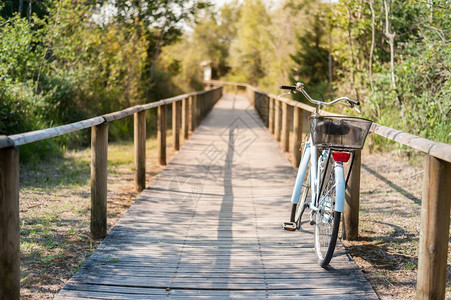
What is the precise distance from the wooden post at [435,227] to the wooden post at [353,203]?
4.54ft

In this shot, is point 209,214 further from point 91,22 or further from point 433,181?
point 91,22

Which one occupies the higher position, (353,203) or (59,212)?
(353,203)

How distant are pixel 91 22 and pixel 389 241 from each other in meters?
9.97

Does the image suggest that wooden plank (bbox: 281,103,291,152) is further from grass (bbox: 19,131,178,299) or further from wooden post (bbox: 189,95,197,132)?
wooden post (bbox: 189,95,197,132)

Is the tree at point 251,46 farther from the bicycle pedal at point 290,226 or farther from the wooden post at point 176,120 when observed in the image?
the bicycle pedal at point 290,226

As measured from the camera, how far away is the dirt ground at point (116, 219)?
3672mm

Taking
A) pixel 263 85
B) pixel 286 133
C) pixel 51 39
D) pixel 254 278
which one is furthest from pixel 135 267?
pixel 263 85

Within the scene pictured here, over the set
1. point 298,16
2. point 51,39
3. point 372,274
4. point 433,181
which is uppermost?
point 298,16

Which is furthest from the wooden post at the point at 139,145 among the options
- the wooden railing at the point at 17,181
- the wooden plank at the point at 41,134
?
the wooden plank at the point at 41,134

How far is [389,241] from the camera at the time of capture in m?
4.57

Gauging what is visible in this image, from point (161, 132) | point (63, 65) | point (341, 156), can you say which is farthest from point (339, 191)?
point (63, 65)

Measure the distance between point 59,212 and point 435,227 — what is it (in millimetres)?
3747

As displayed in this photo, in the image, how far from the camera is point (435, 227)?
2.92 meters

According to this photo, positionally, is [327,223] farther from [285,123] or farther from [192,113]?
[192,113]
